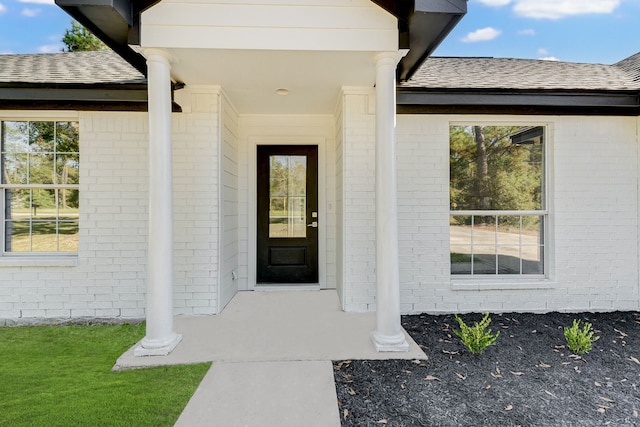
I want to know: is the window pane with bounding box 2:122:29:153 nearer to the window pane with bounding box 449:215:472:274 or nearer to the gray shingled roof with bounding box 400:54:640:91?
the gray shingled roof with bounding box 400:54:640:91

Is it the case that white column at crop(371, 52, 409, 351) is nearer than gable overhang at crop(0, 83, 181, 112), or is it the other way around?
white column at crop(371, 52, 409, 351)

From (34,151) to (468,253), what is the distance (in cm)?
567

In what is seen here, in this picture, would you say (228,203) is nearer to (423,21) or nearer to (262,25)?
(262,25)

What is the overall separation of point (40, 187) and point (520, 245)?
20.2 ft

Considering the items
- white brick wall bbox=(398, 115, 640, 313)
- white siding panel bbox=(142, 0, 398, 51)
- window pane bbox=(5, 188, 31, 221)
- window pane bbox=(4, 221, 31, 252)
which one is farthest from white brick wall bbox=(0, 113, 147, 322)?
white brick wall bbox=(398, 115, 640, 313)

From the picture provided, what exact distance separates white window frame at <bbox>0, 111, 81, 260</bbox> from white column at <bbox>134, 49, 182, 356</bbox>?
5.63ft

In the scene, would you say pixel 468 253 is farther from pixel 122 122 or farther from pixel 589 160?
pixel 122 122

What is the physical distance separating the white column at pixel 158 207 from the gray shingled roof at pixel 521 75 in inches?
104

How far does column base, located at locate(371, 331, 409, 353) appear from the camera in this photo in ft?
10.1

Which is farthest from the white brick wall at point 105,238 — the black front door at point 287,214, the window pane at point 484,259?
the window pane at point 484,259

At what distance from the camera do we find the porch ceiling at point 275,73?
10.3 feet

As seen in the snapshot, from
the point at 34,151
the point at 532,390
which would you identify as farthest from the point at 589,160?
the point at 34,151

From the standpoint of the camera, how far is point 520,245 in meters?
4.43

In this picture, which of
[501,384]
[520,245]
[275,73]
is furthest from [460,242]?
[275,73]
